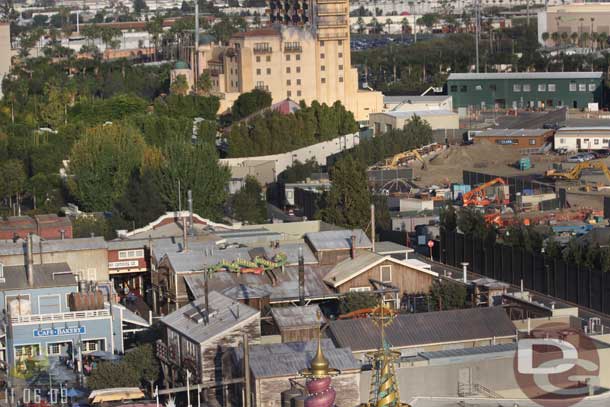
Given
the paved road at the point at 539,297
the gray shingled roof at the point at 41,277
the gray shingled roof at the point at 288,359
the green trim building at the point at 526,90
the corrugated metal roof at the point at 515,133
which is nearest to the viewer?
the gray shingled roof at the point at 288,359

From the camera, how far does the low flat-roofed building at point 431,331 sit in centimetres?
2491

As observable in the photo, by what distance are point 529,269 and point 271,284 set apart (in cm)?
570

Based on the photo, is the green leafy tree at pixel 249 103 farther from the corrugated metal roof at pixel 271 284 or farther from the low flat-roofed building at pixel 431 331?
the low flat-roofed building at pixel 431 331

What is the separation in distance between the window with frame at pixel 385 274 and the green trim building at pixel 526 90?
45086mm

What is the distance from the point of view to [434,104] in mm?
70500

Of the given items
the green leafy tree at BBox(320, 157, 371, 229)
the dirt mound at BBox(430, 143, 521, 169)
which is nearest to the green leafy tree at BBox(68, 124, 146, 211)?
the green leafy tree at BBox(320, 157, 371, 229)

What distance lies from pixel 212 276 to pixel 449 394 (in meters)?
8.60

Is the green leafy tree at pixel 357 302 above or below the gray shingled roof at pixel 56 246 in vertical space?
below

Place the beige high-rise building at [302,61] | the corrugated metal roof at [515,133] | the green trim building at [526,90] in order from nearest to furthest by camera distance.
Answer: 1. the corrugated metal roof at [515,133]
2. the green trim building at [526,90]
3. the beige high-rise building at [302,61]

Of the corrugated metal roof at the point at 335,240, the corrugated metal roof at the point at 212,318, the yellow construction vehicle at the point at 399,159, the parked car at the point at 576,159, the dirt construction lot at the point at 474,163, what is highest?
the corrugated metal roof at the point at 212,318

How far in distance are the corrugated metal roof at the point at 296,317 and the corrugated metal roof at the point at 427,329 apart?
10.8 inches

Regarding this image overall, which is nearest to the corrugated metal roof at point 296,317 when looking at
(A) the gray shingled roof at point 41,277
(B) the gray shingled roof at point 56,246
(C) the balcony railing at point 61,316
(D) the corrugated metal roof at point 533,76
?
(C) the balcony railing at point 61,316

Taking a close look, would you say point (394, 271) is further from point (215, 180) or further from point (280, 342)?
point (215, 180)

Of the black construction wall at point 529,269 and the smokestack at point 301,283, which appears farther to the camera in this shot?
the black construction wall at point 529,269
